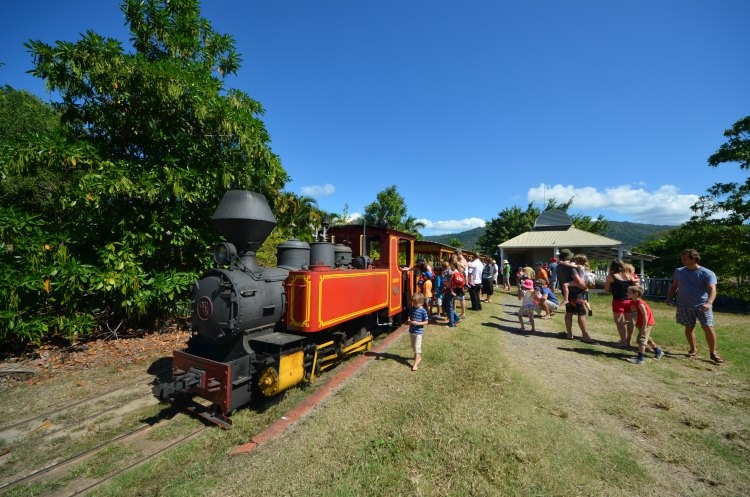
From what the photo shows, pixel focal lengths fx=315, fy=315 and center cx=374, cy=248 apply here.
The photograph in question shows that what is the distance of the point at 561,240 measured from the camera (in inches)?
878

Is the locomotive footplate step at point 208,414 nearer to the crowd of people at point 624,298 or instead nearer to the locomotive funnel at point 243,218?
the locomotive funnel at point 243,218

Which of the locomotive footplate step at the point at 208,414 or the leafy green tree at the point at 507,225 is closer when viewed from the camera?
the locomotive footplate step at the point at 208,414

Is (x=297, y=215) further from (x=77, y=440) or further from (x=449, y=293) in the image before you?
(x=77, y=440)

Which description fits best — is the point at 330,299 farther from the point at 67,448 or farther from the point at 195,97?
the point at 195,97

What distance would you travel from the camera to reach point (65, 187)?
20.7 ft

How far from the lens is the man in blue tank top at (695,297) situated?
5.81 meters

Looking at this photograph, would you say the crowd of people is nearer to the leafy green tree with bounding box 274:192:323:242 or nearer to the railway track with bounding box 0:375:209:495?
the railway track with bounding box 0:375:209:495

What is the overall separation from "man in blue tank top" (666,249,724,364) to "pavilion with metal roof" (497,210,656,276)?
14.5 m

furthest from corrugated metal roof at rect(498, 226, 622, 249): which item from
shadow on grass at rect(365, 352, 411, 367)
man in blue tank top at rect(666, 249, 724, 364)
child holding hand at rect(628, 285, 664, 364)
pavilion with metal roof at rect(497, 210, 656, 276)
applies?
shadow on grass at rect(365, 352, 411, 367)

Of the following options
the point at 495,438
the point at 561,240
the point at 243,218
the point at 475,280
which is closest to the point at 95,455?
the point at 243,218

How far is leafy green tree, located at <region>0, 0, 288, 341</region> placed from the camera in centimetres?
602

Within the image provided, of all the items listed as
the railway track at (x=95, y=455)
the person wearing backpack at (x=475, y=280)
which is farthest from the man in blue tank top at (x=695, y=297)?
the railway track at (x=95, y=455)

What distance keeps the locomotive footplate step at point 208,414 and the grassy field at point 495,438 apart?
0.34 feet

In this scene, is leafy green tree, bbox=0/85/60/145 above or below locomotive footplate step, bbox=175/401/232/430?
above
